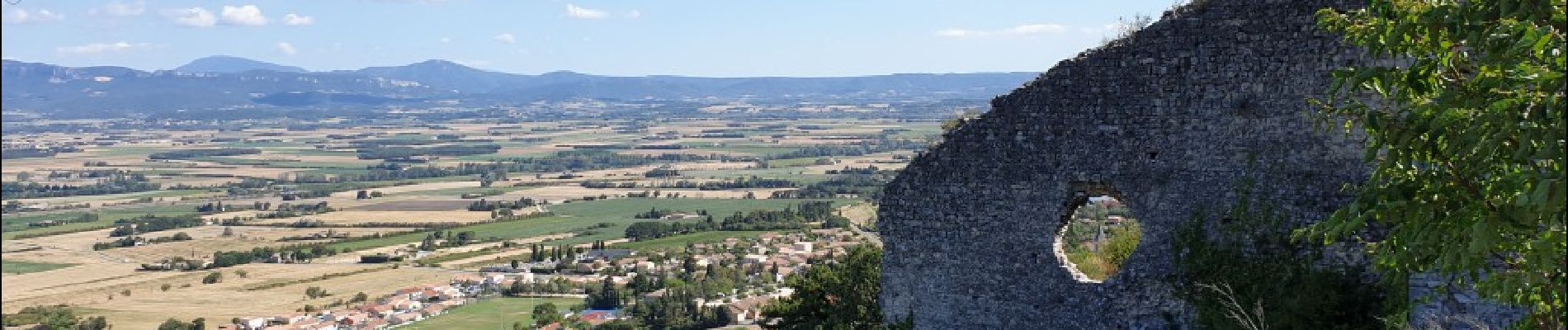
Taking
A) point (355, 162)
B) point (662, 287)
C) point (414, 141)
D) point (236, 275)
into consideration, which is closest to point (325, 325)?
point (662, 287)

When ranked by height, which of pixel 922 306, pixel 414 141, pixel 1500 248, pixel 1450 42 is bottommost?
pixel 414 141

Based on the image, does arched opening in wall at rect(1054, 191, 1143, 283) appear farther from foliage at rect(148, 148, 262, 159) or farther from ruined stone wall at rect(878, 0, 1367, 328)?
foliage at rect(148, 148, 262, 159)

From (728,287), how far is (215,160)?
4507 inches

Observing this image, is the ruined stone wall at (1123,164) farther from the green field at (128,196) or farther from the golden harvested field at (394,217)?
the green field at (128,196)

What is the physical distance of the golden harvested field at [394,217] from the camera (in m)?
77.6

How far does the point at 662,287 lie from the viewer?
4447 centimetres

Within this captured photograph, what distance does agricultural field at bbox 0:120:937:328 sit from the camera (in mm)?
54781

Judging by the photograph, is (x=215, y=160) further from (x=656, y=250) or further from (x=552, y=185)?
(x=656, y=250)

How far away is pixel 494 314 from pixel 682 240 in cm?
1918

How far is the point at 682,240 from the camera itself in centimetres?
6319

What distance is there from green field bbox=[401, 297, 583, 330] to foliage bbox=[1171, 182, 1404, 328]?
34.3 m

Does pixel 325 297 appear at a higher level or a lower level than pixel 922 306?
lower

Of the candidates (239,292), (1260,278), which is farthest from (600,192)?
(1260,278)

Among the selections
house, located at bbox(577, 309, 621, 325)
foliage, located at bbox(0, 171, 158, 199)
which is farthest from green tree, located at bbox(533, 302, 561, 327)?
foliage, located at bbox(0, 171, 158, 199)
